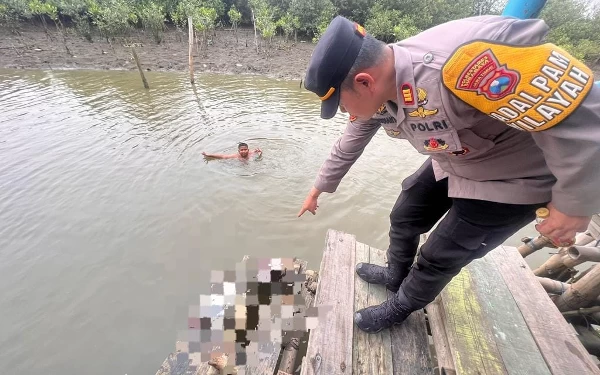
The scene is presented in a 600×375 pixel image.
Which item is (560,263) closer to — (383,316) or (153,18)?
(383,316)

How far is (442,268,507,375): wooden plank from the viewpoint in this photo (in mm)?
1671

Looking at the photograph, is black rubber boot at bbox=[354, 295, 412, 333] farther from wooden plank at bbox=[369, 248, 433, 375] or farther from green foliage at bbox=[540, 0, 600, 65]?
green foliage at bbox=[540, 0, 600, 65]

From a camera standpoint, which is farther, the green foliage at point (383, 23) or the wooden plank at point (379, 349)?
the green foliage at point (383, 23)

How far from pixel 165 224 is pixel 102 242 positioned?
0.81 metres

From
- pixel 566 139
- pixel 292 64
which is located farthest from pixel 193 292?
pixel 292 64

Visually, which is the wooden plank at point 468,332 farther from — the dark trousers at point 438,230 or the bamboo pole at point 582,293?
the bamboo pole at point 582,293

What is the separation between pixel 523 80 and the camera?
95 centimetres

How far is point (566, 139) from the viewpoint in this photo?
0.96 metres

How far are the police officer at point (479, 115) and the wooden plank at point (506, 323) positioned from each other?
57 centimetres

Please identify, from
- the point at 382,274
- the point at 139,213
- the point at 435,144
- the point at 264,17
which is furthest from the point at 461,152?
the point at 264,17

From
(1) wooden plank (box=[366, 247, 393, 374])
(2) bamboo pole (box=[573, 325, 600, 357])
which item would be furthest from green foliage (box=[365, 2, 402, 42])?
(1) wooden plank (box=[366, 247, 393, 374])

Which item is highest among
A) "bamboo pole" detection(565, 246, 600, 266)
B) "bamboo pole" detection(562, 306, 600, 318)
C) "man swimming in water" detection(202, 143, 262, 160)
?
"bamboo pole" detection(565, 246, 600, 266)

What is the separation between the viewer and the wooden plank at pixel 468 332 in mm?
1671

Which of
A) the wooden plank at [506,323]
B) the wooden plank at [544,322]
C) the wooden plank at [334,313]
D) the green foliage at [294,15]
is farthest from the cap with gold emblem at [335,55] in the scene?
the green foliage at [294,15]
